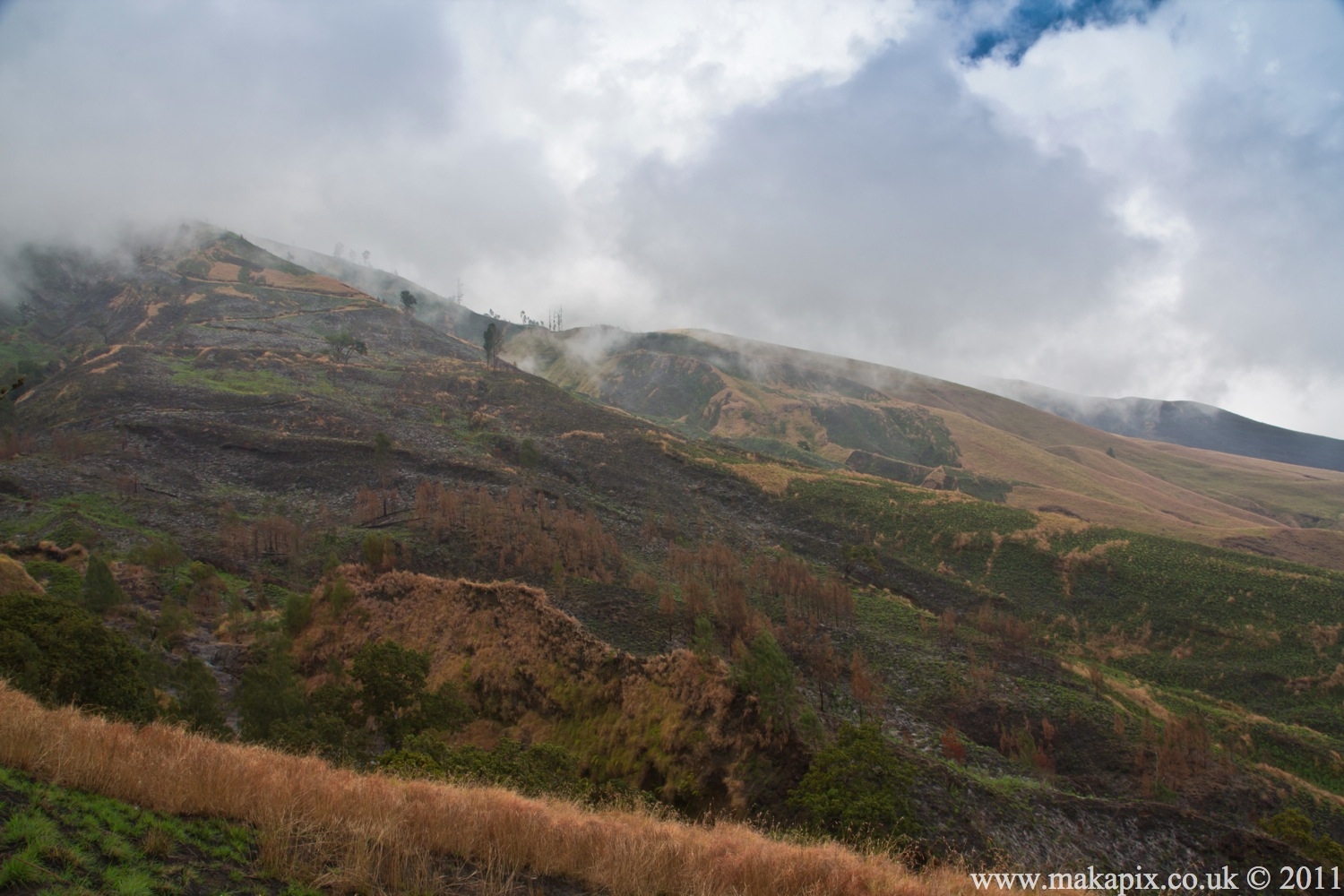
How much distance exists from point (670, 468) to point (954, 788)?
57.5 meters

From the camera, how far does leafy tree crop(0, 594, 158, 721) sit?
46.7ft

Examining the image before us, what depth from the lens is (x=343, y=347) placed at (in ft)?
321

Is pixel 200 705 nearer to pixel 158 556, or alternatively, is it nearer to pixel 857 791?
pixel 857 791

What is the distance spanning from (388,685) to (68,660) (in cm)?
777

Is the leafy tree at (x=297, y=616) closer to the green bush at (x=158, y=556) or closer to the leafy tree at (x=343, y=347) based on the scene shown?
the green bush at (x=158, y=556)

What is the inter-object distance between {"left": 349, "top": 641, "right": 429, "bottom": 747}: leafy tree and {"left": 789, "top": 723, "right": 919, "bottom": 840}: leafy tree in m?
12.0

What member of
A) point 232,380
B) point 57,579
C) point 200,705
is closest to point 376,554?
point 57,579

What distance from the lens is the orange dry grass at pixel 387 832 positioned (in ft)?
25.5

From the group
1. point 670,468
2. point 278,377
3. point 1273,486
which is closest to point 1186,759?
point 670,468

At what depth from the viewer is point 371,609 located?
2870 cm

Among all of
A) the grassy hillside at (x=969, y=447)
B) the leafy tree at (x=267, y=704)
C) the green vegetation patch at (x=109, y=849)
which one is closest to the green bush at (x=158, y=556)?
the leafy tree at (x=267, y=704)

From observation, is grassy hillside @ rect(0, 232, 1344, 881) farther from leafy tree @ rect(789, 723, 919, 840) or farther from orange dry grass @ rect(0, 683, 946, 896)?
orange dry grass @ rect(0, 683, 946, 896)

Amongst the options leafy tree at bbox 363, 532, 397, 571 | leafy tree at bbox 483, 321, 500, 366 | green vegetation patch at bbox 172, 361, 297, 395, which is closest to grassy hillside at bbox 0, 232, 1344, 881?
leafy tree at bbox 363, 532, 397, 571

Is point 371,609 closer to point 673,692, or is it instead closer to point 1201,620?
point 673,692
